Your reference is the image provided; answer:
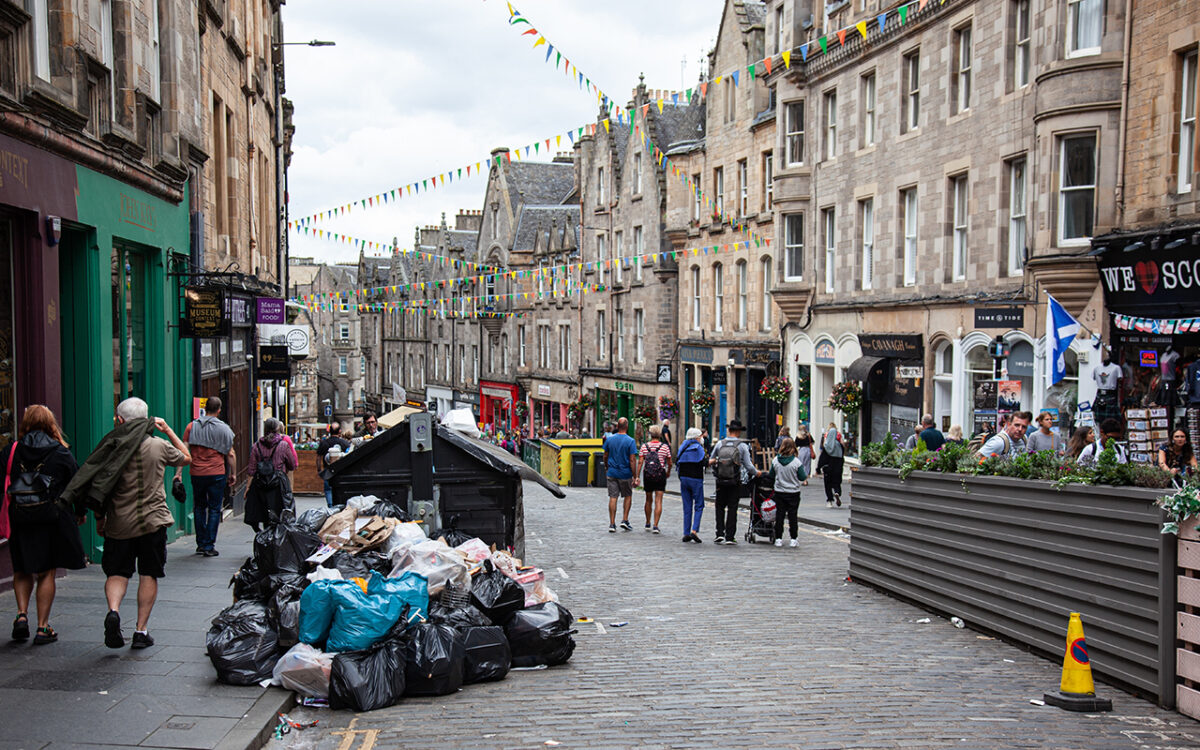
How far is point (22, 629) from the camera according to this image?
299 inches

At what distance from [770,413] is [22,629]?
2670cm

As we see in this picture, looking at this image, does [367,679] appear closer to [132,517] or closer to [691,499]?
[132,517]

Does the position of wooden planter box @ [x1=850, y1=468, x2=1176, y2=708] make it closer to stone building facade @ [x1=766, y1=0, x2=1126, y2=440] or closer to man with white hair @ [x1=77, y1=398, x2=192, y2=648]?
man with white hair @ [x1=77, y1=398, x2=192, y2=648]

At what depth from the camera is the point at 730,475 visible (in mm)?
15531

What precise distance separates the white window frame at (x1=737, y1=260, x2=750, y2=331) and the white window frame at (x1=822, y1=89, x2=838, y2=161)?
621 centimetres

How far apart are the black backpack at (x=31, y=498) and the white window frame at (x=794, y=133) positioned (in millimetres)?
24622

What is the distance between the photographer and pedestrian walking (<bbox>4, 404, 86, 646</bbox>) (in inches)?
294

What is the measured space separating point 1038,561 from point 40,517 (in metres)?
7.63

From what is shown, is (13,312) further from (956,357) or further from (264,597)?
(956,357)

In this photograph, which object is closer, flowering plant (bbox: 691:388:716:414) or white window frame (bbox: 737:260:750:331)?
white window frame (bbox: 737:260:750:331)

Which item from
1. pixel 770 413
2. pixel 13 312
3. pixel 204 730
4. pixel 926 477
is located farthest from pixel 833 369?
pixel 204 730

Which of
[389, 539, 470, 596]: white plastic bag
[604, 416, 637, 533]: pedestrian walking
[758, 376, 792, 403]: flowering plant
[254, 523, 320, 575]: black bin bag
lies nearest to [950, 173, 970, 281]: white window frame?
[758, 376, 792, 403]: flowering plant

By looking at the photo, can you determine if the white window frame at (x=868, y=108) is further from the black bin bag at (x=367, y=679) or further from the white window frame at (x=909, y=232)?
the black bin bag at (x=367, y=679)

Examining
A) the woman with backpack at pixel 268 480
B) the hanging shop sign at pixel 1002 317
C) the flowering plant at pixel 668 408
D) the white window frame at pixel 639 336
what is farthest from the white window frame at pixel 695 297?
the woman with backpack at pixel 268 480
